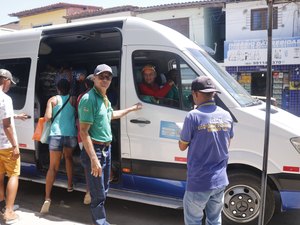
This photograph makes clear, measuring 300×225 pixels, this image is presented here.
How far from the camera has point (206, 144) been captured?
2.96 meters

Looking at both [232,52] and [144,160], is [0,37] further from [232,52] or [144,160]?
[232,52]

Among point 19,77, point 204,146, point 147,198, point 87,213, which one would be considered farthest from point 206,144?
point 19,77

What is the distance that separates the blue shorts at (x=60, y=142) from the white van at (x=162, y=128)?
58 centimetres

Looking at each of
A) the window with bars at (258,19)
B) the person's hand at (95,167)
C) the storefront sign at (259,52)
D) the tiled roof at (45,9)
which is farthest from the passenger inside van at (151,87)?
the tiled roof at (45,9)

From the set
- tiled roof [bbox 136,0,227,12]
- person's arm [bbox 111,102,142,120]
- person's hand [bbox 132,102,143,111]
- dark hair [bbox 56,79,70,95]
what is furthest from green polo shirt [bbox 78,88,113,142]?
tiled roof [bbox 136,0,227,12]

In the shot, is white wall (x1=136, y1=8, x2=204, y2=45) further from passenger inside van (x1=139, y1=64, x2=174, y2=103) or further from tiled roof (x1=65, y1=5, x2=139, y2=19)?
passenger inside van (x1=139, y1=64, x2=174, y2=103)

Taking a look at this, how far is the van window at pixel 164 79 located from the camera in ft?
14.2

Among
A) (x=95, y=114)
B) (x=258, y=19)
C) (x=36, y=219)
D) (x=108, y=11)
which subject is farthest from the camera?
(x=108, y=11)

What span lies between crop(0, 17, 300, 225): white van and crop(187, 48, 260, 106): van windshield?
2cm

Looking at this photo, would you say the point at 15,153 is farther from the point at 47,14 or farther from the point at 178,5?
the point at 47,14

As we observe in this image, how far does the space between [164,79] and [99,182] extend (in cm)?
168

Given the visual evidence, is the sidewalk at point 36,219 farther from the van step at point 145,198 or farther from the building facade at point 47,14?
the building facade at point 47,14

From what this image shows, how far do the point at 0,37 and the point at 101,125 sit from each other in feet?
11.0

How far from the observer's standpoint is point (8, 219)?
4469mm
